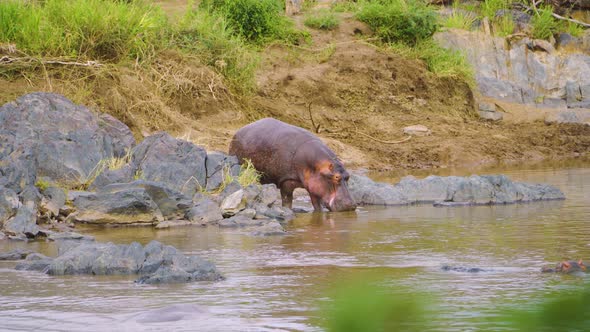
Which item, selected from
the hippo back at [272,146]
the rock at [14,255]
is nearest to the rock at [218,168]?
the hippo back at [272,146]

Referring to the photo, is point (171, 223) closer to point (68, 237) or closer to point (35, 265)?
point (68, 237)

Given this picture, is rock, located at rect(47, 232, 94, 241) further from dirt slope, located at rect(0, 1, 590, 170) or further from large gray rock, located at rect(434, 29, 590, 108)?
large gray rock, located at rect(434, 29, 590, 108)

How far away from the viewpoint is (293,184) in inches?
462

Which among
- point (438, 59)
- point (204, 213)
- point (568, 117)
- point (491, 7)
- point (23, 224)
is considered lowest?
point (23, 224)

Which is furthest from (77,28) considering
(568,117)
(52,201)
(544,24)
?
(544,24)

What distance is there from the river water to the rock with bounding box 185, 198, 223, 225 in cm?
30

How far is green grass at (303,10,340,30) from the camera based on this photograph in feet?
74.1

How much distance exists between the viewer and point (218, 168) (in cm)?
1152

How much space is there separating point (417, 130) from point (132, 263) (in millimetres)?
13711

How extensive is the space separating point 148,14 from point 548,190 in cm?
822

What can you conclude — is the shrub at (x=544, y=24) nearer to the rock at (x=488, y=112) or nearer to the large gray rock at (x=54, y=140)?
the rock at (x=488, y=112)

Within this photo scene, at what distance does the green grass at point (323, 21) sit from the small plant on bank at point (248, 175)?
10.8m

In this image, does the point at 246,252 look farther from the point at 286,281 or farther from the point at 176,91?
the point at 176,91

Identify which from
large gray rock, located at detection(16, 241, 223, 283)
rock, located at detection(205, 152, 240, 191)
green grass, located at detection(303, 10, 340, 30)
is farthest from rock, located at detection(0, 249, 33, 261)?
green grass, located at detection(303, 10, 340, 30)
